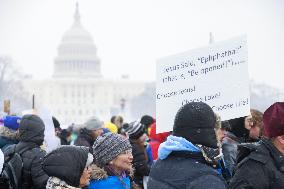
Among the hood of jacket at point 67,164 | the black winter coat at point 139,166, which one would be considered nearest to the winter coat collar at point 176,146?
the hood of jacket at point 67,164

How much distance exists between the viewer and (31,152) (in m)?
5.43

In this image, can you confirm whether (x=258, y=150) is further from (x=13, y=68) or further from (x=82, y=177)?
(x=13, y=68)

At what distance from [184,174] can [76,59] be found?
110864mm

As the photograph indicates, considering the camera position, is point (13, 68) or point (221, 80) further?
point (13, 68)

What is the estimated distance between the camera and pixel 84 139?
8.00 m

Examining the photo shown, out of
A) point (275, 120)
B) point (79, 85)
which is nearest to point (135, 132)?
point (275, 120)

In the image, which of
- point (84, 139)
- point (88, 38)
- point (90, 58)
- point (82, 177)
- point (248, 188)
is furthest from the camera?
point (88, 38)

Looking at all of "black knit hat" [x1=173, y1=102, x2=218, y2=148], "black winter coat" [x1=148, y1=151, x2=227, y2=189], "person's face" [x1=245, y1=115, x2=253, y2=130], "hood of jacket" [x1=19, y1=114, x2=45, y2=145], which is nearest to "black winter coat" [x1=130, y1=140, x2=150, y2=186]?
"hood of jacket" [x1=19, y1=114, x2=45, y2=145]

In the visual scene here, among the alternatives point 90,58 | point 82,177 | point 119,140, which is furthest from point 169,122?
point 90,58

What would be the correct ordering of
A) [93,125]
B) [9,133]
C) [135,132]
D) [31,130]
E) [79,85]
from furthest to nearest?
[79,85], [93,125], [135,132], [9,133], [31,130]

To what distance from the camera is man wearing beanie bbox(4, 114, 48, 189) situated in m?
5.33

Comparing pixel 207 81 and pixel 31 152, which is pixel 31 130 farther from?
pixel 207 81

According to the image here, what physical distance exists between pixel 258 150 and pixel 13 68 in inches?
1909

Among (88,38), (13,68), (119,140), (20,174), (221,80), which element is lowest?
(20,174)
